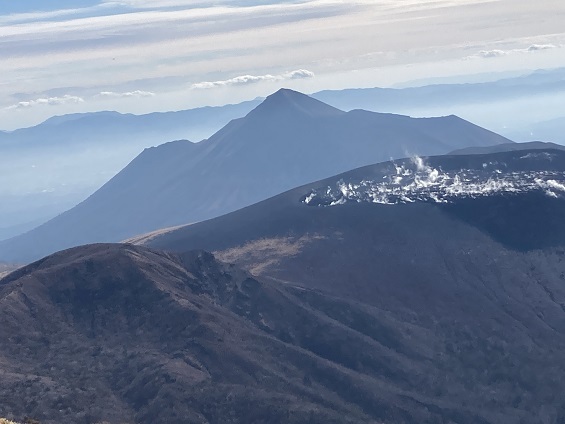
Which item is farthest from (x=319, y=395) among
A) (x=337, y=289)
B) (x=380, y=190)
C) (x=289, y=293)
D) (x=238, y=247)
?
(x=380, y=190)

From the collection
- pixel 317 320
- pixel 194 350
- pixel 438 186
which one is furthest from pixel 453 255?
pixel 194 350

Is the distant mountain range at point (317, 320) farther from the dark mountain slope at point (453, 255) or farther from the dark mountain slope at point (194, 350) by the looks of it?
the dark mountain slope at point (453, 255)

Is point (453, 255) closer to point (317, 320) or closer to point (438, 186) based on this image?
point (438, 186)

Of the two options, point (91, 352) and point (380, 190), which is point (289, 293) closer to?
point (91, 352)

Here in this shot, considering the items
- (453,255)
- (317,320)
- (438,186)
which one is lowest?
(317,320)

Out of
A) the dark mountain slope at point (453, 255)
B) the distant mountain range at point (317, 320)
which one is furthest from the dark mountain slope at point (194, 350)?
the dark mountain slope at point (453, 255)
